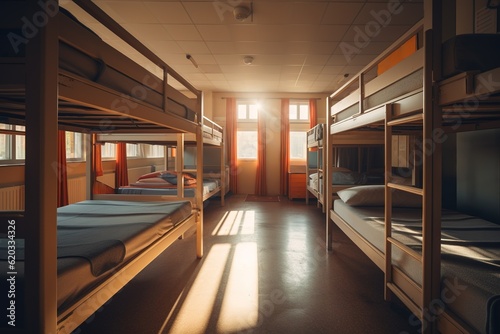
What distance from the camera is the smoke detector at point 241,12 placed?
3.28m

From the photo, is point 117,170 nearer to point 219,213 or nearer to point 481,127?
point 219,213

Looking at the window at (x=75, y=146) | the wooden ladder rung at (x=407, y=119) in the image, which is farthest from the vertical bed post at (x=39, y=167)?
the window at (x=75, y=146)

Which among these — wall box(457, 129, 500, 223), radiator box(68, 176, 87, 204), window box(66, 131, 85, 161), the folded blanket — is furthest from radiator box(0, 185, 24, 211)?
wall box(457, 129, 500, 223)

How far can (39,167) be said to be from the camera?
785mm

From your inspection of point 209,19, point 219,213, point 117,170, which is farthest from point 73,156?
point 209,19

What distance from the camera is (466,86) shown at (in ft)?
3.53

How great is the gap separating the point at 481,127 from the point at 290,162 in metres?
5.32

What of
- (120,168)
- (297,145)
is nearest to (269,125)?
(297,145)

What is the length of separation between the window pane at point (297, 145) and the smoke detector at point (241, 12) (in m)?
4.38

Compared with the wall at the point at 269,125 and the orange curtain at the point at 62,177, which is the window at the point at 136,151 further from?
the wall at the point at 269,125

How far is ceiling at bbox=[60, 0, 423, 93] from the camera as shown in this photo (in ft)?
10.8

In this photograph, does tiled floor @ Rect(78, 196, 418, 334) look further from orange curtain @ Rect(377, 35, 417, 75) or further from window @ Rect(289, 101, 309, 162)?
window @ Rect(289, 101, 309, 162)

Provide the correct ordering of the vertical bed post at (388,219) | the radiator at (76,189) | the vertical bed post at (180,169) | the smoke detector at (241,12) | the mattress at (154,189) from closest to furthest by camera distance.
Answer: the vertical bed post at (388,219) → the vertical bed post at (180,169) → the smoke detector at (241,12) → the mattress at (154,189) → the radiator at (76,189)

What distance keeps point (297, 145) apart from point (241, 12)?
4720 millimetres
